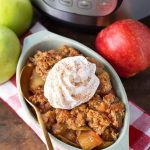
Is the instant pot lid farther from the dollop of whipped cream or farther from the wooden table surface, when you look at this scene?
the dollop of whipped cream

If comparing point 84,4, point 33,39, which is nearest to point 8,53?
point 33,39

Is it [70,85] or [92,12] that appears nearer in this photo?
[70,85]

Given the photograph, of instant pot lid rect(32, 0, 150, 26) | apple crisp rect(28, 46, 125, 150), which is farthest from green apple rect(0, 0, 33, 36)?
apple crisp rect(28, 46, 125, 150)

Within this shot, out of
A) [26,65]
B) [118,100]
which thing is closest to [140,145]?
[118,100]

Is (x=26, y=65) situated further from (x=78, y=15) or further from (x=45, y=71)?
(x=78, y=15)

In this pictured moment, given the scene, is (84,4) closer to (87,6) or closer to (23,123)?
(87,6)

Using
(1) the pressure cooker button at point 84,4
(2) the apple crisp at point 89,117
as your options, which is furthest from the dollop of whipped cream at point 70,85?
(1) the pressure cooker button at point 84,4
